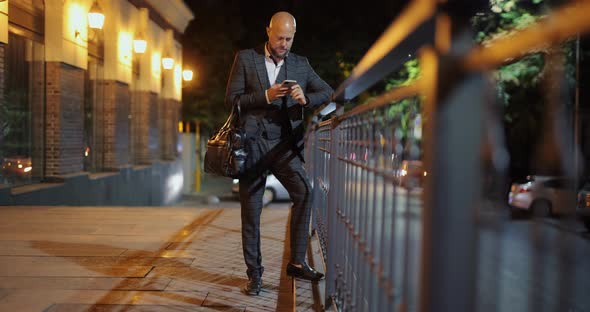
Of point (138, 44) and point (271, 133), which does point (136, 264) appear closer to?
point (271, 133)

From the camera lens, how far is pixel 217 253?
6.53 m

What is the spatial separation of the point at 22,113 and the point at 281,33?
7.98 m

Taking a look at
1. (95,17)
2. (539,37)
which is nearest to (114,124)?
(95,17)

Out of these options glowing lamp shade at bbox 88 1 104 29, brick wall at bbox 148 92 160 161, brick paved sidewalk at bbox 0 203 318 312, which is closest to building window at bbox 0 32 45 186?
glowing lamp shade at bbox 88 1 104 29

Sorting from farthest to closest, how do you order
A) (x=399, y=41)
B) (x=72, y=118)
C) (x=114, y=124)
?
(x=114, y=124) → (x=72, y=118) → (x=399, y=41)

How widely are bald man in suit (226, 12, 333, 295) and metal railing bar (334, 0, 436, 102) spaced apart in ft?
5.72

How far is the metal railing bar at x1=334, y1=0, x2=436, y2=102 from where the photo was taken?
1814 millimetres

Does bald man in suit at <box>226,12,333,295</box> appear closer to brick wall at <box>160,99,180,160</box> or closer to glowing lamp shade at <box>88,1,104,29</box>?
glowing lamp shade at <box>88,1,104,29</box>

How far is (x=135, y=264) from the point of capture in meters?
5.93

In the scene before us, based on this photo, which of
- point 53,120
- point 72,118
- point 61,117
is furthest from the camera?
point 72,118

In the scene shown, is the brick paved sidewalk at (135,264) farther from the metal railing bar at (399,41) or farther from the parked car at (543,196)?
the parked car at (543,196)

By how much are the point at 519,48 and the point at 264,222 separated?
25.3 ft

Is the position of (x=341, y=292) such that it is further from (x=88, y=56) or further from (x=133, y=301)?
(x=88, y=56)

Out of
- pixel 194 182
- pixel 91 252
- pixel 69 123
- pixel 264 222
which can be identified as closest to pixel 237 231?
pixel 264 222
